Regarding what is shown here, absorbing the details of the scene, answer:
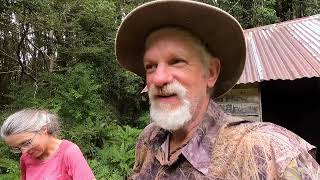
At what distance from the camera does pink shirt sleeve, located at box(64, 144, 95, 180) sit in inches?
113

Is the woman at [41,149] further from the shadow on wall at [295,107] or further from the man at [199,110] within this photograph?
the shadow on wall at [295,107]

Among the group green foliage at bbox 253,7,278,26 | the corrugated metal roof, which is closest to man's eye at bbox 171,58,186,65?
the corrugated metal roof

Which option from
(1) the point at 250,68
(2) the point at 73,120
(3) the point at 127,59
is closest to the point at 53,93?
(2) the point at 73,120

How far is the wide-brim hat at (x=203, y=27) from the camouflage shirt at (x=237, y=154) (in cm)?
22

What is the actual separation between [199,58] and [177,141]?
1.13 ft

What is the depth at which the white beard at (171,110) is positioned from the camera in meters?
1.48

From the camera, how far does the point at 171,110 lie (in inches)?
59.6

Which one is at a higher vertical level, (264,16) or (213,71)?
(264,16)

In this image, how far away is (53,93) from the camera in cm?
1002

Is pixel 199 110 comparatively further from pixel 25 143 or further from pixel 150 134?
pixel 25 143

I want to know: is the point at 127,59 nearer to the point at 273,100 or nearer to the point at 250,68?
the point at 250,68

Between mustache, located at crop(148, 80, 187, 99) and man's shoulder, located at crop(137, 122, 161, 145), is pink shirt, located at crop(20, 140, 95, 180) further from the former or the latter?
mustache, located at crop(148, 80, 187, 99)

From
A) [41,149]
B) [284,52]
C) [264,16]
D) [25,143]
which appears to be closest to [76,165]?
[41,149]

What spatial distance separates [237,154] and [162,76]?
0.39 m
